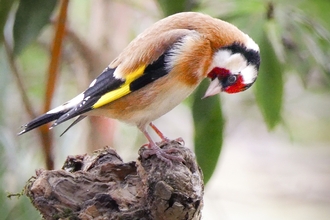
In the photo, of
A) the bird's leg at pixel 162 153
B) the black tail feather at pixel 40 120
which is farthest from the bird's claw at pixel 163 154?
the black tail feather at pixel 40 120

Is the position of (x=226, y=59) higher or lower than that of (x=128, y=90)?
higher

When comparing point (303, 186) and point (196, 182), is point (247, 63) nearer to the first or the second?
point (196, 182)

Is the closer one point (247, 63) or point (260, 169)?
point (247, 63)

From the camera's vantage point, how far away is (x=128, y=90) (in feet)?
4.48

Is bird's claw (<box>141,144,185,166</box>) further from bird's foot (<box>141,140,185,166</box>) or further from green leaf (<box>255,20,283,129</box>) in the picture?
green leaf (<box>255,20,283,129</box>)

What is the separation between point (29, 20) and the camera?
1584 millimetres

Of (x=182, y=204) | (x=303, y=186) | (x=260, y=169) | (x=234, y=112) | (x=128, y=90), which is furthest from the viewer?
(x=260, y=169)

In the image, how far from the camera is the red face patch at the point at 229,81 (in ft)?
4.54

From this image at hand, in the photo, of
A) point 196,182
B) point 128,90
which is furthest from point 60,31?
point 196,182

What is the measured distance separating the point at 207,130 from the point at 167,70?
0.35 meters

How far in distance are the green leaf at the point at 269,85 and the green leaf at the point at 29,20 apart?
2.02ft

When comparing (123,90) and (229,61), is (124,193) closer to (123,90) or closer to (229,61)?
(123,90)

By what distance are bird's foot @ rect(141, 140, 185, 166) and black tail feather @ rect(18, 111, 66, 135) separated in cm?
25

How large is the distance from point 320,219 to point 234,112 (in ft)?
4.07
